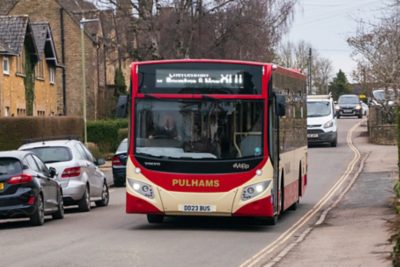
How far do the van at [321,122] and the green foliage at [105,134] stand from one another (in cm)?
1117

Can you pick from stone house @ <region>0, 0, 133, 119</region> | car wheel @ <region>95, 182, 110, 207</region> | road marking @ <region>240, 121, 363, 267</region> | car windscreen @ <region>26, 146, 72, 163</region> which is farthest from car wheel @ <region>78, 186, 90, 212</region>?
stone house @ <region>0, 0, 133, 119</region>

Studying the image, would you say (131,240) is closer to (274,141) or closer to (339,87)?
(274,141)

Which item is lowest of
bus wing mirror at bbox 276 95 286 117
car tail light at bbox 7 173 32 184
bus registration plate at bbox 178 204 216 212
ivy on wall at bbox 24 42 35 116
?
bus registration plate at bbox 178 204 216 212

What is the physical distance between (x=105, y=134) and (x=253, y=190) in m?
38.4

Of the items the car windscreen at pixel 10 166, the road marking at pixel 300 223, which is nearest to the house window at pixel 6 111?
the road marking at pixel 300 223

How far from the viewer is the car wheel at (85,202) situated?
23.6 meters

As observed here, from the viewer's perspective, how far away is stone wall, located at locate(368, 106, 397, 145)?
5141 centimetres

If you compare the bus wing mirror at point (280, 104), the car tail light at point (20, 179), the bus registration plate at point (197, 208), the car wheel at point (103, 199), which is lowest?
the car wheel at point (103, 199)

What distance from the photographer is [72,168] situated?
23297 millimetres

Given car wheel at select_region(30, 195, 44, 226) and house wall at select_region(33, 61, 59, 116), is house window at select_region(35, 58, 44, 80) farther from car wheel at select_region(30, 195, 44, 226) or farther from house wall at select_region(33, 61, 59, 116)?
car wheel at select_region(30, 195, 44, 226)

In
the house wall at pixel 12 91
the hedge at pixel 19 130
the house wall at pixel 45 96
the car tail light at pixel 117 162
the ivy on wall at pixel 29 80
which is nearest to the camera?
the car tail light at pixel 117 162

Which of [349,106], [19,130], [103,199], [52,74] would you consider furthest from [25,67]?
[349,106]

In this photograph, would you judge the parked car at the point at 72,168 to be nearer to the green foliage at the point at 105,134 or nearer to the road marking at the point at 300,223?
the road marking at the point at 300,223

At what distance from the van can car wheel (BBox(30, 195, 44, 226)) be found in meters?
30.6
